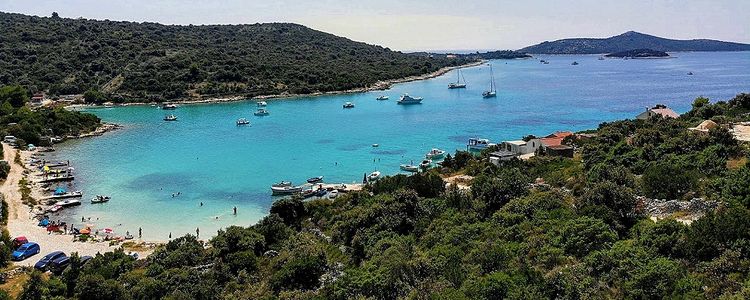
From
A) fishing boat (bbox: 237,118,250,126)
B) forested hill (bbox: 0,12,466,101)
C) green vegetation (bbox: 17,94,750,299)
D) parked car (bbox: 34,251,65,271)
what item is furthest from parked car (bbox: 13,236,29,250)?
forested hill (bbox: 0,12,466,101)

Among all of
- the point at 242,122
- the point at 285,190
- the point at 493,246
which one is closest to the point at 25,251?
the point at 285,190

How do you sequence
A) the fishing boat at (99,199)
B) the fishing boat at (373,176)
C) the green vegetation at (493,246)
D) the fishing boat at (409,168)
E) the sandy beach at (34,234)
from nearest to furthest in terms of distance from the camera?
the green vegetation at (493,246) < the sandy beach at (34,234) < the fishing boat at (99,199) < the fishing boat at (373,176) < the fishing boat at (409,168)

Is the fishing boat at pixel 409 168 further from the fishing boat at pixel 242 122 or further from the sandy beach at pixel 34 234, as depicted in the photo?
the fishing boat at pixel 242 122

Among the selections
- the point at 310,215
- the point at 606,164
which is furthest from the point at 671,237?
the point at 310,215

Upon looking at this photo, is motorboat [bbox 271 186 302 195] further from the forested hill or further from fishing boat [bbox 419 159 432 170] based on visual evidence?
the forested hill

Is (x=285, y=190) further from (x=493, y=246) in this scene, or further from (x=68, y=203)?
(x=493, y=246)

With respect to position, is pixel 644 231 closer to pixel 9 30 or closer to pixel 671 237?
pixel 671 237

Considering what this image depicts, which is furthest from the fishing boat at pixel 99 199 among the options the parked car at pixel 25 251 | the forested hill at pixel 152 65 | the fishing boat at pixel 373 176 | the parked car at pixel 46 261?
the forested hill at pixel 152 65
